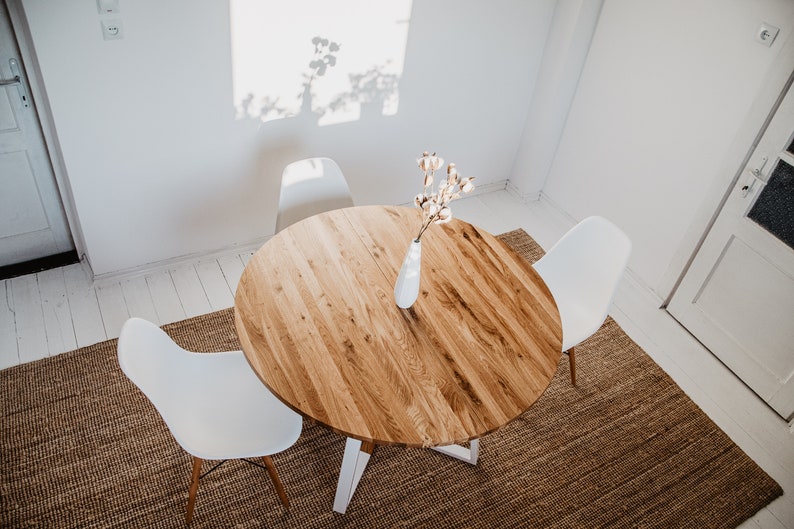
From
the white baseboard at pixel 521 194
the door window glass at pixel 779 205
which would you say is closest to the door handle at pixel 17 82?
the white baseboard at pixel 521 194

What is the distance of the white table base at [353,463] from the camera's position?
7.00 feet

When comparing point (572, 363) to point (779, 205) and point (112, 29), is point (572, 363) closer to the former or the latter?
point (779, 205)

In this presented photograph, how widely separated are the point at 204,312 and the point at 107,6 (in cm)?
149

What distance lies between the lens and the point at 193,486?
212 centimetres

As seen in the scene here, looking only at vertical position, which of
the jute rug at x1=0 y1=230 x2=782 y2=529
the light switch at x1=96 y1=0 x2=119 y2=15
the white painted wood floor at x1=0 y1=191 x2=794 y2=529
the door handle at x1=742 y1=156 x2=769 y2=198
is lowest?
the jute rug at x1=0 y1=230 x2=782 y2=529

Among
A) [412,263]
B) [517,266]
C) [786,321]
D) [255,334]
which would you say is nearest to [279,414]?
[255,334]

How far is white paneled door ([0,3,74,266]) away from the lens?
8.52 ft

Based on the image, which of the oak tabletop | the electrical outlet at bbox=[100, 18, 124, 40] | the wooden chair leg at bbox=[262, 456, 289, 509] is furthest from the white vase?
the electrical outlet at bbox=[100, 18, 124, 40]

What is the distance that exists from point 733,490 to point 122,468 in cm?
263

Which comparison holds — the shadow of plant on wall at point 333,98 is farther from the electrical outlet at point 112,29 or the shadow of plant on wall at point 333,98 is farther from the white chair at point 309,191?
the electrical outlet at point 112,29

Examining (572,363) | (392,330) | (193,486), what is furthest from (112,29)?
(572,363)

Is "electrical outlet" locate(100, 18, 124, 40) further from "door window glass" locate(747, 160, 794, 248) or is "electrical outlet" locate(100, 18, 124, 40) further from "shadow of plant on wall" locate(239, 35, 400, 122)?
"door window glass" locate(747, 160, 794, 248)

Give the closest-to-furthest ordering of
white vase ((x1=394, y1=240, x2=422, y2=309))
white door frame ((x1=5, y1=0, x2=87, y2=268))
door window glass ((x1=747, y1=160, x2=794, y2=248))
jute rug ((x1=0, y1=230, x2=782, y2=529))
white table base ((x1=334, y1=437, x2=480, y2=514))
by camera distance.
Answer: white vase ((x1=394, y1=240, x2=422, y2=309)) < white table base ((x1=334, y1=437, x2=480, y2=514)) < jute rug ((x1=0, y1=230, x2=782, y2=529)) < white door frame ((x1=5, y1=0, x2=87, y2=268)) < door window glass ((x1=747, y1=160, x2=794, y2=248))

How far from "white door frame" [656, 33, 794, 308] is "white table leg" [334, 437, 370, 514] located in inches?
81.2
